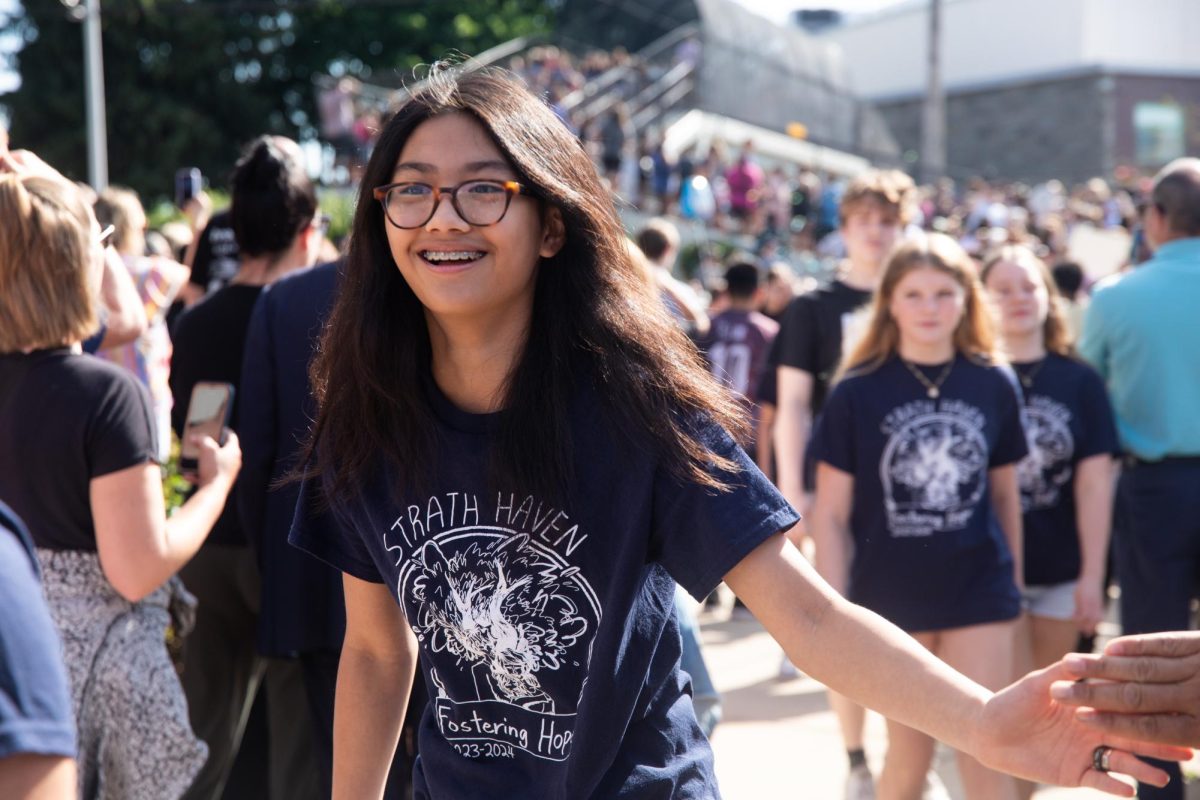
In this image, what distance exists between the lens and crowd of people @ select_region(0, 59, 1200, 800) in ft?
6.81

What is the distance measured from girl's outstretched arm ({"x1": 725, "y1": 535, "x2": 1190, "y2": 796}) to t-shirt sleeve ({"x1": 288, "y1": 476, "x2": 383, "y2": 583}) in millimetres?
685

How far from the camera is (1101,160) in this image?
4225 cm

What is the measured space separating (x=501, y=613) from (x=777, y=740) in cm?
445

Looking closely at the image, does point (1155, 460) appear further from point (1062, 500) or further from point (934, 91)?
point (934, 91)

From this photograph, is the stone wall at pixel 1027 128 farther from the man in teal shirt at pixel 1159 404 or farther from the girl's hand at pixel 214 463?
the girl's hand at pixel 214 463

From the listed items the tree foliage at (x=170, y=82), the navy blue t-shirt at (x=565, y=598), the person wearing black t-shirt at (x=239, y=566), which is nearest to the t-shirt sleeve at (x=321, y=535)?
the navy blue t-shirt at (x=565, y=598)

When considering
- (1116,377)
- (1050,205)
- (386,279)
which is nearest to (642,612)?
(386,279)

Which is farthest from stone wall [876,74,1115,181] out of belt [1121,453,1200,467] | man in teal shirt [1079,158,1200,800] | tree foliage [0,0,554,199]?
belt [1121,453,1200,467]

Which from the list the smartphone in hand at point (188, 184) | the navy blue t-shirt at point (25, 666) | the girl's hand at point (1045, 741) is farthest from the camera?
the smartphone in hand at point (188, 184)

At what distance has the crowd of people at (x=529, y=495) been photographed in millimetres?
2074

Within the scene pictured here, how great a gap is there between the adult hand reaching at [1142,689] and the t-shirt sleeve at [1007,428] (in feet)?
8.47

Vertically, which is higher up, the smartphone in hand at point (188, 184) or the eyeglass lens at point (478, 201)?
the smartphone in hand at point (188, 184)

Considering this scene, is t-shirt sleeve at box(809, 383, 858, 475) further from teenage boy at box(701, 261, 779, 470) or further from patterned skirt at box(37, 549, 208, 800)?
teenage boy at box(701, 261, 779, 470)

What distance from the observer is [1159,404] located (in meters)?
5.19
